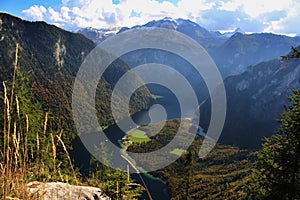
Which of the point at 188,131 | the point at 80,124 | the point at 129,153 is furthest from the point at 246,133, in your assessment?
the point at 80,124

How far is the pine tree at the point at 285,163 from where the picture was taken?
27.4 ft

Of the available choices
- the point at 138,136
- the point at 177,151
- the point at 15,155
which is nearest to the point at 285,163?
the point at 15,155

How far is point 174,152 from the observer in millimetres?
134625

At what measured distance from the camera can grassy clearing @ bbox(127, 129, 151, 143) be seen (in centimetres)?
13512

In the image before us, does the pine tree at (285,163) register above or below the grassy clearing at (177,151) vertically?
above

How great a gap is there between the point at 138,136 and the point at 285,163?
13621cm

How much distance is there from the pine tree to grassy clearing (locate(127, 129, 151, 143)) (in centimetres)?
12437

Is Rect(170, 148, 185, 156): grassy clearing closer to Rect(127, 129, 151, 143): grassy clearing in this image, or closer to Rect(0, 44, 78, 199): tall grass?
Rect(127, 129, 151, 143): grassy clearing

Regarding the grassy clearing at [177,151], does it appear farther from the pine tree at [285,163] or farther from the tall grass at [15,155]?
the tall grass at [15,155]

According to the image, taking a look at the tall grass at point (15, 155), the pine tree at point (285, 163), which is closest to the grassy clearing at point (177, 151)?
the pine tree at point (285, 163)

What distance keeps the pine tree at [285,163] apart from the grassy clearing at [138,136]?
12437 centimetres

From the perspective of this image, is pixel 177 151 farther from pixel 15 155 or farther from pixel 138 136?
pixel 15 155

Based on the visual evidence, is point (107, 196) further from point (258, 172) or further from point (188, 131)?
point (188, 131)

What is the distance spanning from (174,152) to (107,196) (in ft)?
430
